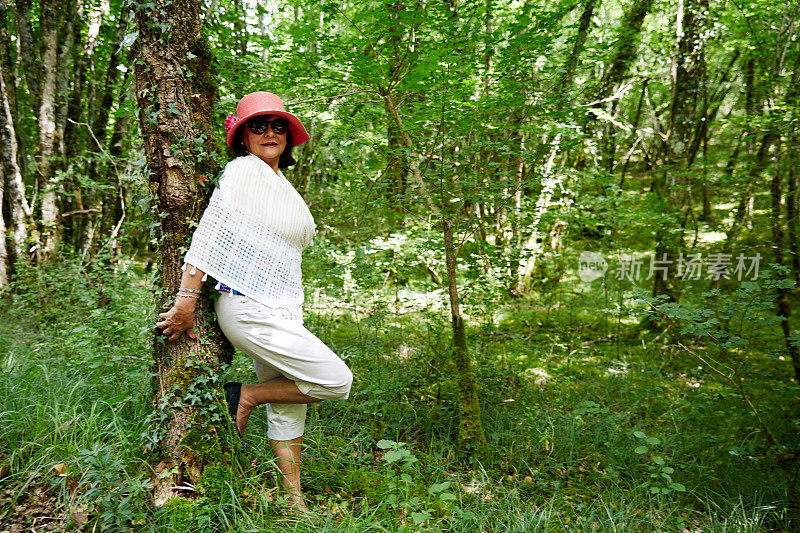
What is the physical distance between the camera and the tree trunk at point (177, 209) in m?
2.40

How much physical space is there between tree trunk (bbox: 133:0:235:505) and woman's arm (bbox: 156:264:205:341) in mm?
111

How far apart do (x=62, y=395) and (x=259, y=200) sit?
6.97ft

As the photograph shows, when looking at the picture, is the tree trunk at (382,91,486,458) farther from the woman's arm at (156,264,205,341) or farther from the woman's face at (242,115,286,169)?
the woman's arm at (156,264,205,341)

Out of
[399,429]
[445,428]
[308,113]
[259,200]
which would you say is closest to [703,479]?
[445,428]

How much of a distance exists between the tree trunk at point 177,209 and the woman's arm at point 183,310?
0.36 feet

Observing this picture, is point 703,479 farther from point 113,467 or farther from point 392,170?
point 113,467

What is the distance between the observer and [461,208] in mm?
3607

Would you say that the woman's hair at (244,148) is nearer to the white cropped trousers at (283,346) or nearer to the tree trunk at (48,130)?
the white cropped trousers at (283,346)

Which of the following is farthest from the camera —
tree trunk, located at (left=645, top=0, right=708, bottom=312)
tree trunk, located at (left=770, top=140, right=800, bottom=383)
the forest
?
tree trunk, located at (left=645, top=0, right=708, bottom=312)

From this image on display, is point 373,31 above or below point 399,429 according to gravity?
above

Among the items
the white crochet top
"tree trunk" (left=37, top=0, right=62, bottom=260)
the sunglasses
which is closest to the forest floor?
the white crochet top

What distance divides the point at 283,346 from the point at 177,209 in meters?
0.97

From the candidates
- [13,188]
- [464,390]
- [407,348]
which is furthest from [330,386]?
[13,188]

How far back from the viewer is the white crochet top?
2.31 m
